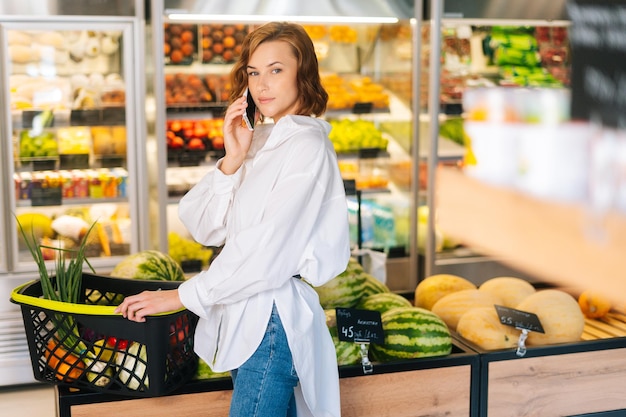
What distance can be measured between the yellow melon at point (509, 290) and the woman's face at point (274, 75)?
4.03ft

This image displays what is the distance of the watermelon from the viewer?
7.95 ft

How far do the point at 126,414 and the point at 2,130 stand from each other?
2501 millimetres

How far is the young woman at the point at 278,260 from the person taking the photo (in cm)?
180

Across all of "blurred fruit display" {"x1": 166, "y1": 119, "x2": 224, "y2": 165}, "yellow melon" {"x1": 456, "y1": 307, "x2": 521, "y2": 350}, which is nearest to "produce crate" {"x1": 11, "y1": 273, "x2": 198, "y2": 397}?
"yellow melon" {"x1": 456, "y1": 307, "x2": 521, "y2": 350}

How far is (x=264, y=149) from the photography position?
1.91 m

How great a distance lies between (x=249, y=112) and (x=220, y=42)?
2912 mm

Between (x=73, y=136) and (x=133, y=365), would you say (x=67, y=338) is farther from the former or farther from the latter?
(x=73, y=136)

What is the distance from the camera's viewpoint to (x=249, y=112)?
2.01 metres

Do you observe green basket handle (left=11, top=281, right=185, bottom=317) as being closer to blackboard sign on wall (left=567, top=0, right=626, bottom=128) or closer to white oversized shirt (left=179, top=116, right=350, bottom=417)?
white oversized shirt (left=179, top=116, right=350, bottom=417)

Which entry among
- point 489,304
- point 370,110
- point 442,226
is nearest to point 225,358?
point 489,304

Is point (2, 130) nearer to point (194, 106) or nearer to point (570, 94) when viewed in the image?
point (194, 106)

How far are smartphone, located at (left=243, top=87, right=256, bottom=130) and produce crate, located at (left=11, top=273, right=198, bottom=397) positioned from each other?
49 cm

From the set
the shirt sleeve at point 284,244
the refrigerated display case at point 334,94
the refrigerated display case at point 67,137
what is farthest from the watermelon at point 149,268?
the refrigerated display case at point 334,94

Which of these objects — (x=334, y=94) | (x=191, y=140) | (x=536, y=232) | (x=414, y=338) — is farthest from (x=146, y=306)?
(x=536, y=232)
